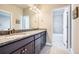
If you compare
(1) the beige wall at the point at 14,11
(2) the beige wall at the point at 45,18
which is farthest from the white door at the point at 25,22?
(2) the beige wall at the point at 45,18

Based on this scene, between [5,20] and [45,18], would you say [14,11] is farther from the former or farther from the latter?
[45,18]

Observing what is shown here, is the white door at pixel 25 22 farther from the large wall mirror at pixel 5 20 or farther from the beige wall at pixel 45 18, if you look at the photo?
the large wall mirror at pixel 5 20

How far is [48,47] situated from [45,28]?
66 centimetres

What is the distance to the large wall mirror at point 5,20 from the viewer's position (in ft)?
7.72

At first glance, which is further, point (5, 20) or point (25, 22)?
point (25, 22)

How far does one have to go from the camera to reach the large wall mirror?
235cm

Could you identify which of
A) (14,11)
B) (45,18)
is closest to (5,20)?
(14,11)

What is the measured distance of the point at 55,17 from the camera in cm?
412

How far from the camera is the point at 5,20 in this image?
2.47m

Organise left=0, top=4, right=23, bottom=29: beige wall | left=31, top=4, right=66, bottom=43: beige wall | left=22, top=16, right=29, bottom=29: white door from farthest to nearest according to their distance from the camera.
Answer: left=31, top=4, right=66, bottom=43: beige wall
left=22, top=16, right=29, bottom=29: white door
left=0, top=4, right=23, bottom=29: beige wall

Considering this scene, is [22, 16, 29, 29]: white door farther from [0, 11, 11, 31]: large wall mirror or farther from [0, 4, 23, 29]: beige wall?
[0, 11, 11, 31]: large wall mirror

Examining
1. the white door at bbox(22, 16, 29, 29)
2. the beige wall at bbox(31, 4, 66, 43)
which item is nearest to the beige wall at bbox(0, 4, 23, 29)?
the white door at bbox(22, 16, 29, 29)
